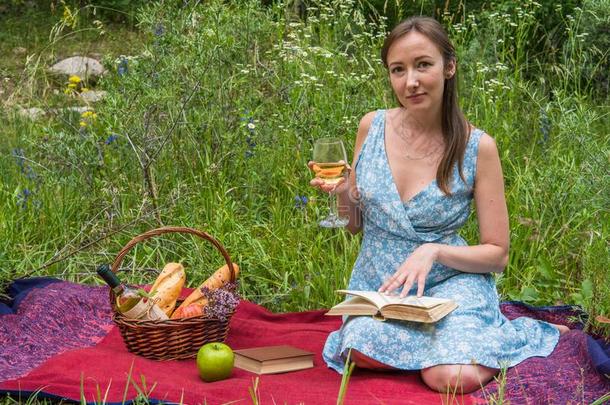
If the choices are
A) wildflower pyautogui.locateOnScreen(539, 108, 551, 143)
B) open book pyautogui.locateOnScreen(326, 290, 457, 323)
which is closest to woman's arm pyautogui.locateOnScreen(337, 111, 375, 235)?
open book pyautogui.locateOnScreen(326, 290, 457, 323)

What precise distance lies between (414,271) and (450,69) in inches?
33.3

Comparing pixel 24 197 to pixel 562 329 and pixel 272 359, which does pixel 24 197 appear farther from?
pixel 562 329

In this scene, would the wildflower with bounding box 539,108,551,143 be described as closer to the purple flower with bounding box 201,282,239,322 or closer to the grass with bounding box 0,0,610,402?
the grass with bounding box 0,0,610,402

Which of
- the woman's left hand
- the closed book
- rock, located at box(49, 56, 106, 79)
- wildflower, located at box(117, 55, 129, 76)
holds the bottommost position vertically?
rock, located at box(49, 56, 106, 79)

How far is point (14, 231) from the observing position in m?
5.37

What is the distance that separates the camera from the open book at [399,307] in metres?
3.59

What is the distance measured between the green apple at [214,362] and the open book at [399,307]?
0.44m

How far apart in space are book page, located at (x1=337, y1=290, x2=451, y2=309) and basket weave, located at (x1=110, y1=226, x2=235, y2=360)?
703 millimetres

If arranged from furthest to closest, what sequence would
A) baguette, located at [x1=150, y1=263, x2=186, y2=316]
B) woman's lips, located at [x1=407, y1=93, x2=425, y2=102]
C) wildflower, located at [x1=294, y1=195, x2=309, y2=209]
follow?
wildflower, located at [x1=294, y1=195, x2=309, y2=209] < baguette, located at [x1=150, y1=263, x2=186, y2=316] < woman's lips, located at [x1=407, y1=93, x2=425, y2=102]

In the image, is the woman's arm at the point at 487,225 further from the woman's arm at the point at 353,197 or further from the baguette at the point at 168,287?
the baguette at the point at 168,287

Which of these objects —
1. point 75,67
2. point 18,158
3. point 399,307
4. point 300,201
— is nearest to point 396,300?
point 399,307

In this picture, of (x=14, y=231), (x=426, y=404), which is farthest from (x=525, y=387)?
(x=14, y=231)

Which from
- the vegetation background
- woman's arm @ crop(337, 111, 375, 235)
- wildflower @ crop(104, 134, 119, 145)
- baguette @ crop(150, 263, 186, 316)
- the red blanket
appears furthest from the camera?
wildflower @ crop(104, 134, 119, 145)

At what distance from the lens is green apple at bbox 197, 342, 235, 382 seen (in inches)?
146
